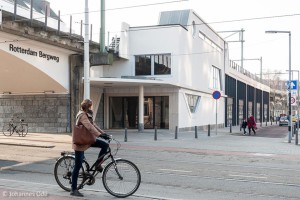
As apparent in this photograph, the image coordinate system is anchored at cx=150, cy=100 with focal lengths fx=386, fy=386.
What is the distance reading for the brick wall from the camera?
25.0m

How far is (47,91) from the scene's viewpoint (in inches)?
999

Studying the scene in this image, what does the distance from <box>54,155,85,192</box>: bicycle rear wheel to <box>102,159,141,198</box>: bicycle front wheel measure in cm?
47

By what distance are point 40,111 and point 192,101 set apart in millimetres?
11974

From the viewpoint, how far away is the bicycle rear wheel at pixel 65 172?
6.95 meters

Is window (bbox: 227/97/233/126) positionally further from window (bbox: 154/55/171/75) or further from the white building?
window (bbox: 154/55/171/75)

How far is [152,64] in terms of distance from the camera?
28094mm

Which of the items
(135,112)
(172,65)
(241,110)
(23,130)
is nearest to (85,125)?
(23,130)

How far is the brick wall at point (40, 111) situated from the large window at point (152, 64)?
247 inches

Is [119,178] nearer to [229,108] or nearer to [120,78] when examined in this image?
[120,78]

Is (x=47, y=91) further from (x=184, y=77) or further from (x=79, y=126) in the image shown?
(x=79, y=126)

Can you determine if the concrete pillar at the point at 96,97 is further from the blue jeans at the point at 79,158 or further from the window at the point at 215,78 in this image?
the blue jeans at the point at 79,158

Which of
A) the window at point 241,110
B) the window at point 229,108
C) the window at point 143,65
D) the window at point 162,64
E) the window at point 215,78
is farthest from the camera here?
the window at point 241,110

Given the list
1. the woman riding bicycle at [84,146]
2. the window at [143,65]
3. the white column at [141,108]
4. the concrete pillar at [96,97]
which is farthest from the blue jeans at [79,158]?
the window at [143,65]

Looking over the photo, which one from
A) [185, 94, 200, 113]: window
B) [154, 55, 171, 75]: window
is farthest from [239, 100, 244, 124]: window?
[154, 55, 171, 75]: window
